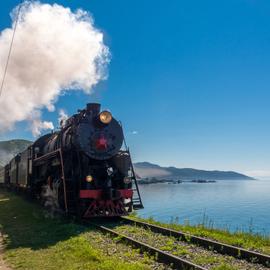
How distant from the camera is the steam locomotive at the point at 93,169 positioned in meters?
13.9

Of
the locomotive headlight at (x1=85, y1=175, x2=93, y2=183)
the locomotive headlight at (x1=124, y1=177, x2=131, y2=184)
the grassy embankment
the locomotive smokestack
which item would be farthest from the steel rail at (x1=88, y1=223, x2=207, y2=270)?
the locomotive smokestack

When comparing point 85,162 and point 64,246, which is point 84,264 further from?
point 85,162

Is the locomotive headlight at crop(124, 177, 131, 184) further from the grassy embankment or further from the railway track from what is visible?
the grassy embankment

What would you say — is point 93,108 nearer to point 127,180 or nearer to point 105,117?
point 105,117

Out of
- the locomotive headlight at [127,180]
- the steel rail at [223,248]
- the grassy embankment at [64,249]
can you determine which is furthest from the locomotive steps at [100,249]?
the locomotive headlight at [127,180]

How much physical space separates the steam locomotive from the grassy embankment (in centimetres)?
133

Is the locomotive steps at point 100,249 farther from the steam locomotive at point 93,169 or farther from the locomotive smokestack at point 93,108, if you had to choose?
the locomotive smokestack at point 93,108

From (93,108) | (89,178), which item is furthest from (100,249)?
(93,108)

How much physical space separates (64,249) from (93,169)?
18.8 feet

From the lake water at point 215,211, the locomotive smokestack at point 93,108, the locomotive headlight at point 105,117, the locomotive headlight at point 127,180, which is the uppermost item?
the locomotive smokestack at point 93,108

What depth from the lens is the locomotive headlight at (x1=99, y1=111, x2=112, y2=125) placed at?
14.8 m

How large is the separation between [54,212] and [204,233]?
24.1 ft

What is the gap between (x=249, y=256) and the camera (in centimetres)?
811

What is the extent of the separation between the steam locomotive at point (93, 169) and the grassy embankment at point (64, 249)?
133 centimetres
